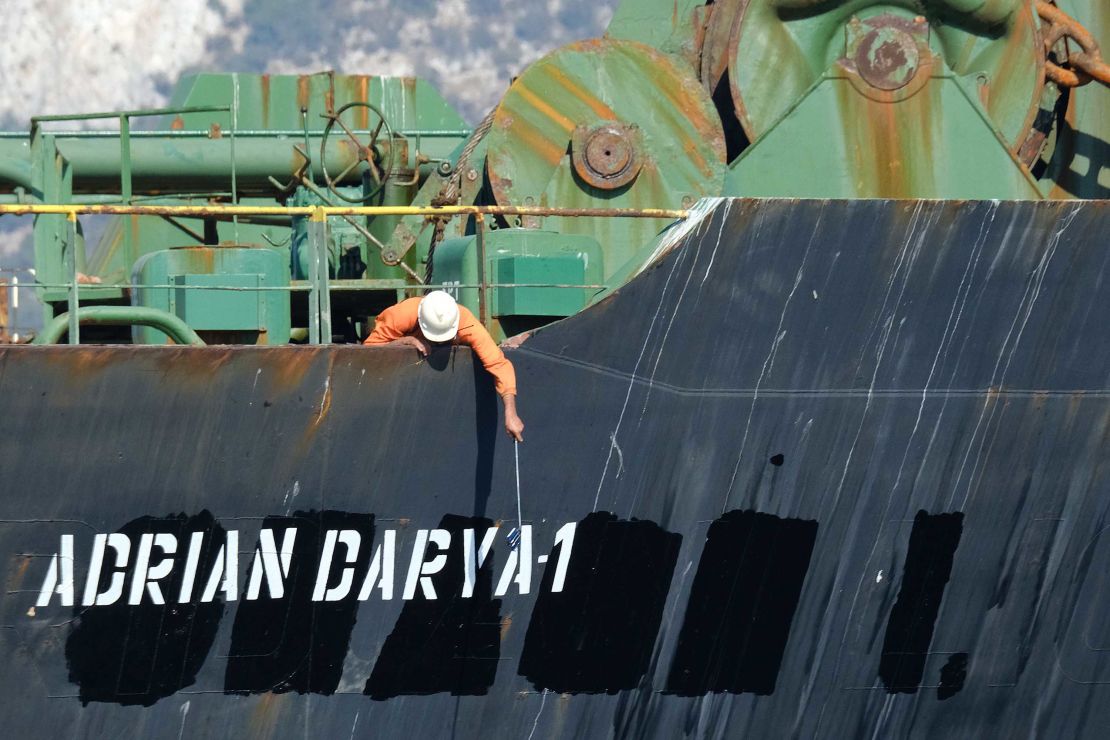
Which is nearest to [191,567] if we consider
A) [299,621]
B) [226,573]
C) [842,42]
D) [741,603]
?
[226,573]

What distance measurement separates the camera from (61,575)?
6.80m

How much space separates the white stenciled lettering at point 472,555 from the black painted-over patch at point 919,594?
7.02 feet

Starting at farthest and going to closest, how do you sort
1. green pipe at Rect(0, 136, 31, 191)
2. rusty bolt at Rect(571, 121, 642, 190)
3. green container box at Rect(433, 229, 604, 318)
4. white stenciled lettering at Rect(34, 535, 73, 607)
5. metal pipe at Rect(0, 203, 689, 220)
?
green pipe at Rect(0, 136, 31, 191) < rusty bolt at Rect(571, 121, 642, 190) < green container box at Rect(433, 229, 604, 318) < metal pipe at Rect(0, 203, 689, 220) < white stenciled lettering at Rect(34, 535, 73, 607)

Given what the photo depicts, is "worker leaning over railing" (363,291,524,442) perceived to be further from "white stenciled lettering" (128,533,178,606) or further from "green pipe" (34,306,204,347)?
"white stenciled lettering" (128,533,178,606)

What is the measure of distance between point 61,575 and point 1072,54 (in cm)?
720

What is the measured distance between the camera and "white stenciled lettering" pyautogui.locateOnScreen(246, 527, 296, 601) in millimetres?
6945

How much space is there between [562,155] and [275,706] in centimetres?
377

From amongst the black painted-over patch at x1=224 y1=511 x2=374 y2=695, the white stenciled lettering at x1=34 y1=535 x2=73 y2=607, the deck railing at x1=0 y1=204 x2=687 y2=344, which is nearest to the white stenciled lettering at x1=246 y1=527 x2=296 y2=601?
the black painted-over patch at x1=224 y1=511 x2=374 y2=695

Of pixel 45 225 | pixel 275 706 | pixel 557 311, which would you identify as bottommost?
pixel 275 706

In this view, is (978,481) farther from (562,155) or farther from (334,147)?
(334,147)

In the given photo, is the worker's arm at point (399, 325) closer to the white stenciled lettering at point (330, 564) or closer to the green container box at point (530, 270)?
the green container box at point (530, 270)

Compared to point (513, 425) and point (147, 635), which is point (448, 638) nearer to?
point (513, 425)

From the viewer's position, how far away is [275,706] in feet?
23.2

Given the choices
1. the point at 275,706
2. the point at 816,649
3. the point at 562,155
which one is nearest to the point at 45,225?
the point at 562,155
